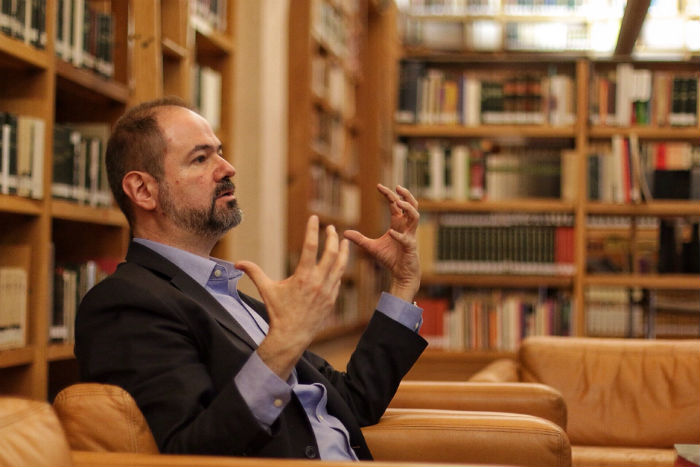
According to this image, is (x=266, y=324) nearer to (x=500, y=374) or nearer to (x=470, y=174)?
(x=500, y=374)

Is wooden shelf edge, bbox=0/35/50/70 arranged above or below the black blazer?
above

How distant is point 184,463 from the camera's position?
1130 millimetres

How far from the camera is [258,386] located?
1295mm

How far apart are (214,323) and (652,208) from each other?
326 centimetres

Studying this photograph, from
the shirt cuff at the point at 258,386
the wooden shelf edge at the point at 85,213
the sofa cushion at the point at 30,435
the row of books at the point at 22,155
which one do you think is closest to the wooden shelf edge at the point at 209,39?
the wooden shelf edge at the point at 85,213

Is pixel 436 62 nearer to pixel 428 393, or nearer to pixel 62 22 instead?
pixel 62 22

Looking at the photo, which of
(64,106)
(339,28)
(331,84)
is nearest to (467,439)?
(64,106)

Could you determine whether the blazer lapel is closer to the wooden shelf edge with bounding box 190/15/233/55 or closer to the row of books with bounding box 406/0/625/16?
the wooden shelf edge with bounding box 190/15/233/55

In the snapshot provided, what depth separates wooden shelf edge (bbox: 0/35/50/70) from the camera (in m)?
2.29

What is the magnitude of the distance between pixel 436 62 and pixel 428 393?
2917 millimetres

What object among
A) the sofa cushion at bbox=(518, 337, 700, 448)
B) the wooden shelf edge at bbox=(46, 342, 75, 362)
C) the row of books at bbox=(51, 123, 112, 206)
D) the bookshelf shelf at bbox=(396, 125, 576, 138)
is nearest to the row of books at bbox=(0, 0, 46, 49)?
the row of books at bbox=(51, 123, 112, 206)

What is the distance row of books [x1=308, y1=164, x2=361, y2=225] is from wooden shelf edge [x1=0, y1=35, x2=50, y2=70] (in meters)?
2.89

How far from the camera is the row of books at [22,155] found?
2.34m

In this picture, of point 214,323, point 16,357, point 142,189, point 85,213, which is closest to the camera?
point 214,323
